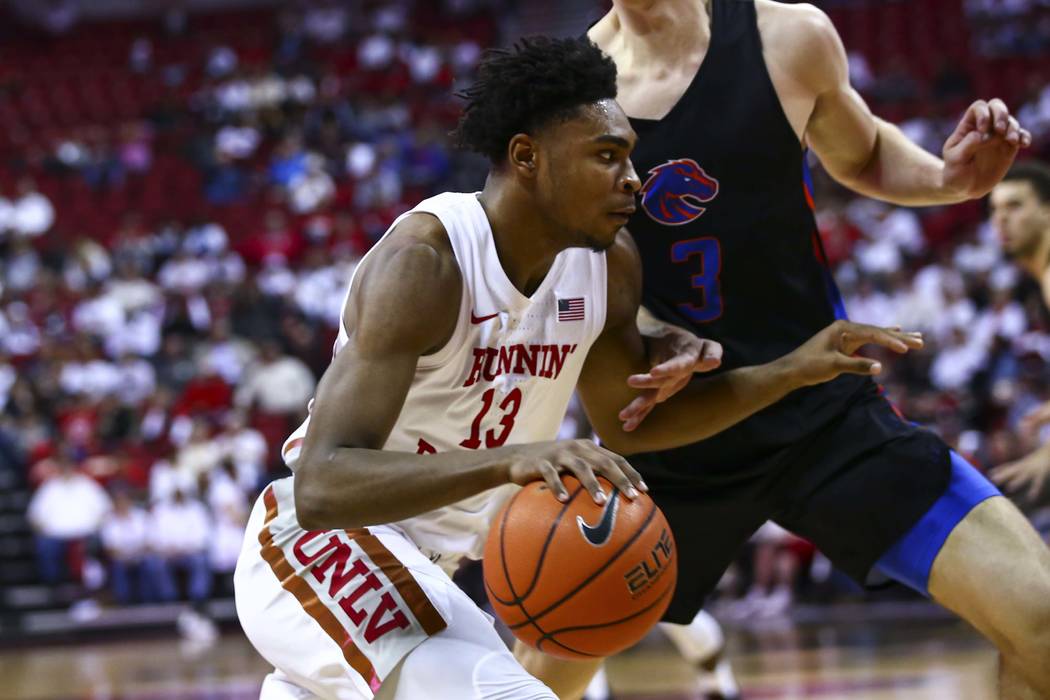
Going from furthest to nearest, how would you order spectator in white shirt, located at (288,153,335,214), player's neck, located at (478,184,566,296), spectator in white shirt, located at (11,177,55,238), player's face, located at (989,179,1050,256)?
spectator in white shirt, located at (11,177,55,238) < spectator in white shirt, located at (288,153,335,214) < player's face, located at (989,179,1050,256) < player's neck, located at (478,184,566,296)

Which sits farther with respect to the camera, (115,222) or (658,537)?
(115,222)

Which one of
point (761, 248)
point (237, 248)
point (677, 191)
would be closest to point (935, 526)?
point (761, 248)

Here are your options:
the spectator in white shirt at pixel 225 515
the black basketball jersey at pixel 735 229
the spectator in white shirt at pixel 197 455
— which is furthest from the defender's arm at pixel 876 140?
the spectator in white shirt at pixel 197 455

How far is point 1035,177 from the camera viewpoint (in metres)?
5.92

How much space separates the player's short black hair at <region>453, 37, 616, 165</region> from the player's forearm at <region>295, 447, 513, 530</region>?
2.70 feet

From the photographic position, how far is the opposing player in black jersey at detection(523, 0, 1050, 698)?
12.1 ft

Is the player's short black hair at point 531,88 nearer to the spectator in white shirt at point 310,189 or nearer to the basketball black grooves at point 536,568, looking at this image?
the basketball black grooves at point 536,568

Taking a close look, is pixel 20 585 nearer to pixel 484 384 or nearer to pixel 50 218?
pixel 50 218

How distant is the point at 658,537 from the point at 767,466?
1159 mm

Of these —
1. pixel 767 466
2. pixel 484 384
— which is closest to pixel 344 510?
pixel 484 384

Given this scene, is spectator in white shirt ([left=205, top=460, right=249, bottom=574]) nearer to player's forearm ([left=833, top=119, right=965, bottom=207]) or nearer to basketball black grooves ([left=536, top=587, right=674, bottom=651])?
player's forearm ([left=833, top=119, right=965, bottom=207])

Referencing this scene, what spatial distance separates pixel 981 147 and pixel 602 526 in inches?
64.1

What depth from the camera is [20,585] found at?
13.4 meters

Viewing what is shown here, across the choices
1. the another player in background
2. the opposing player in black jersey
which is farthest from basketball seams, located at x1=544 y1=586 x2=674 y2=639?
the another player in background
